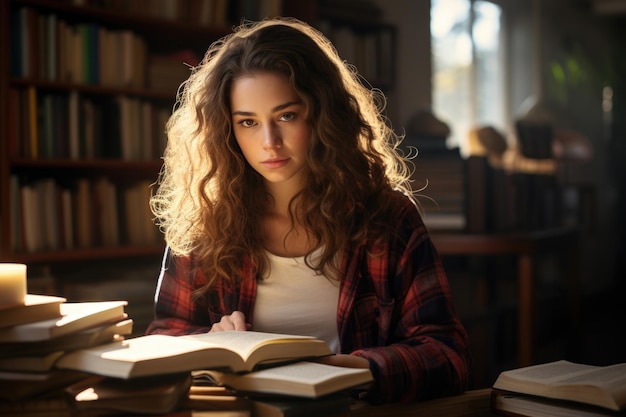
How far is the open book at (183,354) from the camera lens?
0.88 meters

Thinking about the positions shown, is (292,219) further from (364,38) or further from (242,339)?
(364,38)

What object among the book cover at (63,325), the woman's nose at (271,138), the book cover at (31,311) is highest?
the woman's nose at (271,138)

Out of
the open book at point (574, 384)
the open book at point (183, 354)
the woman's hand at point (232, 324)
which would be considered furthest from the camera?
the woman's hand at point (232, 324)

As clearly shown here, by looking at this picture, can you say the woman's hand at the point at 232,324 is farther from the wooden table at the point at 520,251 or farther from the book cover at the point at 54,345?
the wooden table at the point at 520,251

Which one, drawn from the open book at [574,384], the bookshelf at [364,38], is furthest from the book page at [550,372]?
the bookshelf at [364,38]

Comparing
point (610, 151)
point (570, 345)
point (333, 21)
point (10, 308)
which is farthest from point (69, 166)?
point (610, 151)

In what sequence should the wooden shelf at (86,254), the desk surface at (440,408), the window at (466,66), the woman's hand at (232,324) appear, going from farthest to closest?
the window at (466,66) → the wooden shelf at (86,254) → the woman's hand at (232,324) → the desk surface at (440,408)

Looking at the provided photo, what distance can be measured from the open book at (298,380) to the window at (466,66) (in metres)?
4.26

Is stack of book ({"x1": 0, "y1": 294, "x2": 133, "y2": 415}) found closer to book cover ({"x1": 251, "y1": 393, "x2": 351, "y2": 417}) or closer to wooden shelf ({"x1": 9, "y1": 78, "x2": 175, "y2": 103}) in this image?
book cover ({"x1": 251, "y1": 393, "x2": 351, "y2": 417})

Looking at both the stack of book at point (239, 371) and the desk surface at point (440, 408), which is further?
the desk surface at point (440, 408)

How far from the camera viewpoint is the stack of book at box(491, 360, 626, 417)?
3.22 ft

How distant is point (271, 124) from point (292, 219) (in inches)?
8.6

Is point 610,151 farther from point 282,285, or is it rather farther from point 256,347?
point 256,347

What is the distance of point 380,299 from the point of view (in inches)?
57.0
